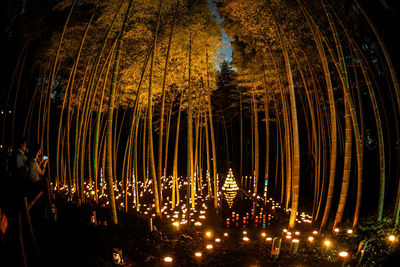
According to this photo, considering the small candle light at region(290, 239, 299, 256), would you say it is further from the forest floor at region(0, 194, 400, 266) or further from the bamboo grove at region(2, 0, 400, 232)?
the bamboo grove at region(2, 0, 400, 232)

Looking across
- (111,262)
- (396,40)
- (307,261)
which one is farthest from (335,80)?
(111,262)

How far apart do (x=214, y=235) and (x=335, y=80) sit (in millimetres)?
4222

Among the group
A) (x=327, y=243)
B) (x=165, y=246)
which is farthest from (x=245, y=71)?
(x=165, y=246)

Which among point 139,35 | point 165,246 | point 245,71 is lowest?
point 165,246

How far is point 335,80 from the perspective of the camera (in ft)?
18.7

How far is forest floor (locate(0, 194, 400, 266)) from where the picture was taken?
2.81 m

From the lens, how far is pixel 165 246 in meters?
3.79

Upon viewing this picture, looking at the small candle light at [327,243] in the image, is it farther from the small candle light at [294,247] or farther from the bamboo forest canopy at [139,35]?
the bamboo forest canopy at [139,35]

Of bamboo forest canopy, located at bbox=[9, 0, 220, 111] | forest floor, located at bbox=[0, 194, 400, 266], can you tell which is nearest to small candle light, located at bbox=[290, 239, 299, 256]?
forest floor, located at bbox=[0, 194, 400, 266]

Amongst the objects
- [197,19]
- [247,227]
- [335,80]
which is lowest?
[247,227]

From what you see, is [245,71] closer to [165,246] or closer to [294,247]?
[294,247]

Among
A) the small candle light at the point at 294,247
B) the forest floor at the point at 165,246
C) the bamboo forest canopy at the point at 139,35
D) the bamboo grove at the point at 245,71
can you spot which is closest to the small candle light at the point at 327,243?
the forest floor at the point at 165,246

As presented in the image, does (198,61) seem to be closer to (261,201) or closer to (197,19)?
(197,19)

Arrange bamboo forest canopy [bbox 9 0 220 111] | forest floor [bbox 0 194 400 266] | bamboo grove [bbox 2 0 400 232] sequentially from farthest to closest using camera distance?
bamboo forest canopy [bbox 9 0 220 111], bamboo grove [bbox 2 0 400 232], forest floor [bbox 0 194 400 266]
